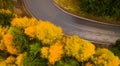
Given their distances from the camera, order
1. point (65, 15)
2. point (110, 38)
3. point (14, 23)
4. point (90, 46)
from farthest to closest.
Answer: point (65, 15) < point (110, 38) < point (14, 23) < point (90, 46)

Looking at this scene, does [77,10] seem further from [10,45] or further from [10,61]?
[10,61]

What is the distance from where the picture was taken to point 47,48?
2891 centimetres

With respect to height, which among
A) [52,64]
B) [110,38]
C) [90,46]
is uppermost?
A: [90,46]

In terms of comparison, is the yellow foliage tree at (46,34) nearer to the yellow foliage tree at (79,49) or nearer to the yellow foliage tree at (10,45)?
the yellow foliage tree at (79,49)

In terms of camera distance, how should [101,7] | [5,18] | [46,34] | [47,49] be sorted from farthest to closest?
[101,7] < [5,18] < [46,34] < [47,49]

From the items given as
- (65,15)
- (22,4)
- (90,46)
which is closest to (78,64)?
(90,46)

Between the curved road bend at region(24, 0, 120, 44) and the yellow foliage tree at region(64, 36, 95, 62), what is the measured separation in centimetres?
997

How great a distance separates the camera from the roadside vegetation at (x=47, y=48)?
2870cm

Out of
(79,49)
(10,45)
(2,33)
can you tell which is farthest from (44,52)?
(2,33)

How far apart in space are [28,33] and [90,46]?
616cm

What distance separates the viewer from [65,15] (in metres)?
42.0

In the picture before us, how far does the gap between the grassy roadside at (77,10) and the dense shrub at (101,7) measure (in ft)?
1.93

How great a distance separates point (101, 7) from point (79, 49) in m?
12.8

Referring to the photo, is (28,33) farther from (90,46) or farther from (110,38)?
(110,38)
